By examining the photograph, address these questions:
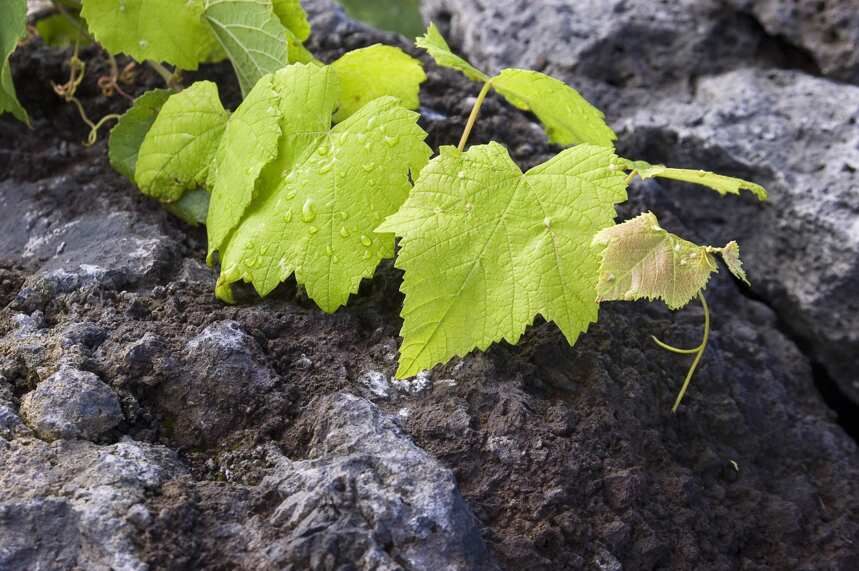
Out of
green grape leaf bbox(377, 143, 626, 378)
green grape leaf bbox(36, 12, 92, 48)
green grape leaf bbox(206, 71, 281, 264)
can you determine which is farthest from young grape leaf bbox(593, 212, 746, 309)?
green grape leaf bbox(36, 12, 92, 48)

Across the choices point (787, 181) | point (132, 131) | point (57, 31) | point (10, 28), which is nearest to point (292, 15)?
point (132, 131)

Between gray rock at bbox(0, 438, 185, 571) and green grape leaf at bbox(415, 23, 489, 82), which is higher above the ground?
green grape leaf at bbox(415, 23, 489, 82)

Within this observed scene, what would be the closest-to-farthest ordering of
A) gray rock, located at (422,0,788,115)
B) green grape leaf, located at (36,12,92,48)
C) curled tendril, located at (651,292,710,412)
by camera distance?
curled tendril, located at (651,292,710,412)
green grape leaf, located at (36,12,92,48)
gray rock, located at (422,0,788,115)

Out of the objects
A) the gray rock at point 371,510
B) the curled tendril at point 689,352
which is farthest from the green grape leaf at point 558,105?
the gray rock at point 371,510

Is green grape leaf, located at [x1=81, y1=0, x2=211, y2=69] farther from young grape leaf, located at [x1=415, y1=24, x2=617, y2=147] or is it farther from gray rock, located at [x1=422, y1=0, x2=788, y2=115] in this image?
gray rock, located at [x1=422, y1=0, x2=788, y2=115]

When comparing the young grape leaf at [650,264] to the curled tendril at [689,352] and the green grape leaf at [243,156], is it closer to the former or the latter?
the curled tendril at [689,352]

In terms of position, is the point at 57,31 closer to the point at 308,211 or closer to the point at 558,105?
the point at 308,211

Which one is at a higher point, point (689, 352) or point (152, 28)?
point (152, 28)
